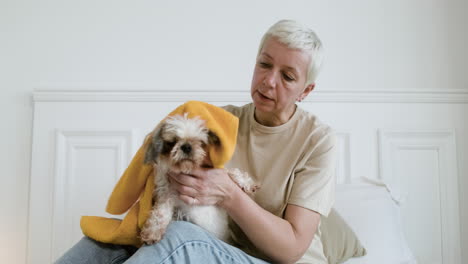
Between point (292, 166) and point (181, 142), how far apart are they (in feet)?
1.45

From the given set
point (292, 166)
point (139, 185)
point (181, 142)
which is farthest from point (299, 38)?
point (139, 185)

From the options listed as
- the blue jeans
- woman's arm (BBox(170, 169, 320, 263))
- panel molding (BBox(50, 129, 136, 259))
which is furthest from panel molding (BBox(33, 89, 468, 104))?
the blue jeans

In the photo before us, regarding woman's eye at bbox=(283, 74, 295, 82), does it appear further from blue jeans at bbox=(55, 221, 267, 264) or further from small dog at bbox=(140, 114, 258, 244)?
blue jeans at bbox=(55, 221, 267, 264)

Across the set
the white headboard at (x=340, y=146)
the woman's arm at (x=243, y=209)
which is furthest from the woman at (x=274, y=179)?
the white headboard at (x=340, y=146)

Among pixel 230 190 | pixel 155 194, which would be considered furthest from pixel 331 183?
pixel 155 194

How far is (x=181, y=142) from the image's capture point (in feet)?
3.54

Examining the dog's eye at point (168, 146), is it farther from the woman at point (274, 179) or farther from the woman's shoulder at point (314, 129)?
the woman's shoulder at point (314, 129)

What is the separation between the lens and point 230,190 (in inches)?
45.8

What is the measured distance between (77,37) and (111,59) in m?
0.25

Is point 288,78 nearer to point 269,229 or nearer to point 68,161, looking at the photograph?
point 269,229

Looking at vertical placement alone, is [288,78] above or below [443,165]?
above

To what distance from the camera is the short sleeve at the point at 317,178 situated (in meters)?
1.25

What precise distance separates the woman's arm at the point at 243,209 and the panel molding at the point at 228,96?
1.18 m

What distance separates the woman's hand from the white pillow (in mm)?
833
